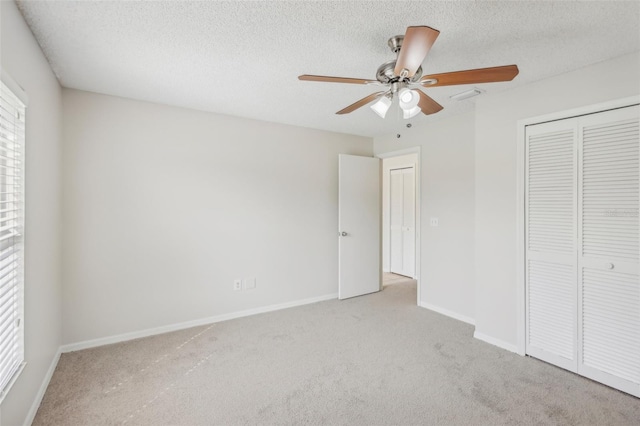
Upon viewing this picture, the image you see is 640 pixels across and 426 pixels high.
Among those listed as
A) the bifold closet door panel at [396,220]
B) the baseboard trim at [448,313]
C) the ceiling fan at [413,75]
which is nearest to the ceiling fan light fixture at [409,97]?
the ceiling fan at [413,75]

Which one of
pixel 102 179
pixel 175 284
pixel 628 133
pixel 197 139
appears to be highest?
pixel 197 139

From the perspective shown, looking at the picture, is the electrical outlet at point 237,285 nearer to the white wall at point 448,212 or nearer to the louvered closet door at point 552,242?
the white wall at point 448,212

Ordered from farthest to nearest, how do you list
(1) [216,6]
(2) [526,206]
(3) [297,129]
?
1. (3) [297,129]
2. (2) [526,206]
3. (1) [216,6]

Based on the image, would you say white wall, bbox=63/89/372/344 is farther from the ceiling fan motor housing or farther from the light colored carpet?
the ceiling fan motor housing

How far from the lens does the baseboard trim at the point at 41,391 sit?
5.89ft

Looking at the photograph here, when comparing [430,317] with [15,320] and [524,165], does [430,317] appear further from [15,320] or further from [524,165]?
[15,320]

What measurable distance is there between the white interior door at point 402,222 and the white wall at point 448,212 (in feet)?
5.48

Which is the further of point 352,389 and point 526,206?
point 526,206

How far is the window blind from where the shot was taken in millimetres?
1497

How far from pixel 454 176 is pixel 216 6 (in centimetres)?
294

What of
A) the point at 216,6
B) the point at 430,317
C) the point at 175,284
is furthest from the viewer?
the point at 430,317

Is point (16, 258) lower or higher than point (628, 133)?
lower

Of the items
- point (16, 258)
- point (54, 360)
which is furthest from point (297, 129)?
point (54, 360)

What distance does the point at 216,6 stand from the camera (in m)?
1.62
